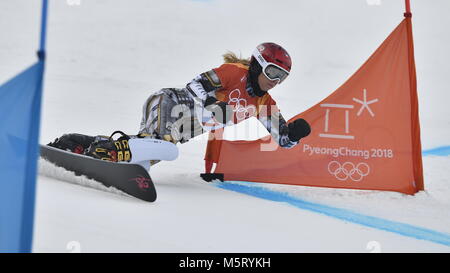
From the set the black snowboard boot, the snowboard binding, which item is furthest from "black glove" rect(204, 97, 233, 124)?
the black snowboard boot

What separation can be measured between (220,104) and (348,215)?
100 cm

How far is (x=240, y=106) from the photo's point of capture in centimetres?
329

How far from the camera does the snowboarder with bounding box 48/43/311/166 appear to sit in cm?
312

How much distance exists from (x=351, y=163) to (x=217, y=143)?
89cm

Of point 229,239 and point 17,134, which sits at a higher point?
point 17,134

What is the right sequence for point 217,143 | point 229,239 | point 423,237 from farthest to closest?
point 217,143 < point 423,237 < point 229,239

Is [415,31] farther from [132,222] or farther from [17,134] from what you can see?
[17,134]

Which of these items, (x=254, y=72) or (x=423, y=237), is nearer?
(x=423, y=237)

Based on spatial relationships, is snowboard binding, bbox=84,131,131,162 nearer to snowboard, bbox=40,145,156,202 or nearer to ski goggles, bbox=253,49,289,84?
snowboard, bbox=40,145,156,202

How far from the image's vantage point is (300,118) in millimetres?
3336

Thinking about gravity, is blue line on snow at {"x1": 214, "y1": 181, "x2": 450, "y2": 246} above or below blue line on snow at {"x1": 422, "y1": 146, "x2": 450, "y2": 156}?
below

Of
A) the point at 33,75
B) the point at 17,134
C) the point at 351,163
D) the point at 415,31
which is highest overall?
the point at 415,31
